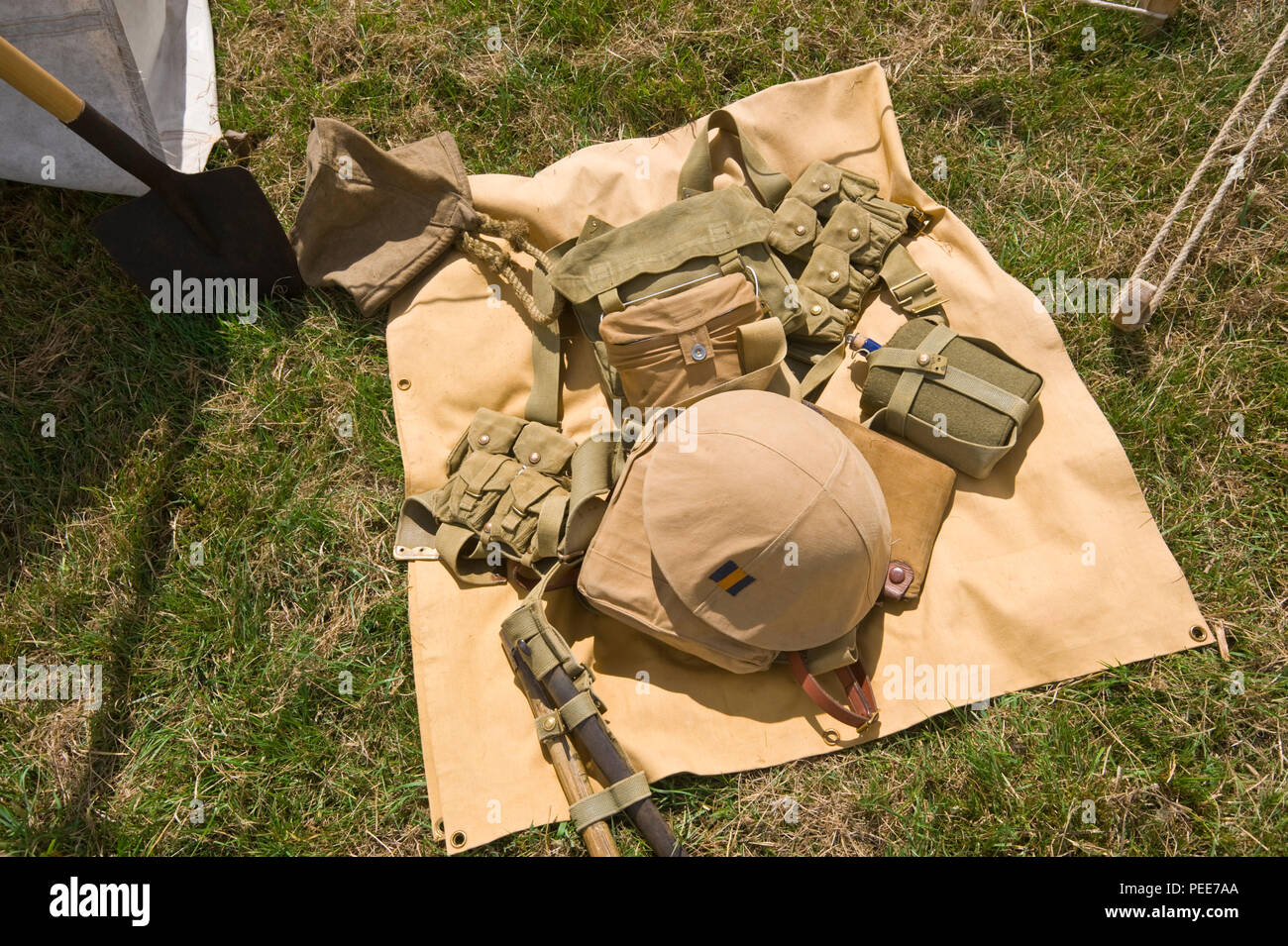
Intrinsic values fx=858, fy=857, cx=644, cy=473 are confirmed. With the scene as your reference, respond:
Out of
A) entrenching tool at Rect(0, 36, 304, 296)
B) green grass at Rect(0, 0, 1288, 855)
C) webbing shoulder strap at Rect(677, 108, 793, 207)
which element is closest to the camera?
green grass at Rect(0, 0, 1288, 855)

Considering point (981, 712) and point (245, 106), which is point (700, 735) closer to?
point (981, 712)

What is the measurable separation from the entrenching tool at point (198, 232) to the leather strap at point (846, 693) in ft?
9.46

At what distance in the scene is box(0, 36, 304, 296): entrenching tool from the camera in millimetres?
3773

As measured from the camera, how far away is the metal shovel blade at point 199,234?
3.81m

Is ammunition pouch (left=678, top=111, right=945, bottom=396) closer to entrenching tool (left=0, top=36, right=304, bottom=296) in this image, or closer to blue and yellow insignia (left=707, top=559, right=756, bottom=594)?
blue and yellow insignia (left=707, top=559, right=756, bottom=594)

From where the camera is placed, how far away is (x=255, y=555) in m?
3.67

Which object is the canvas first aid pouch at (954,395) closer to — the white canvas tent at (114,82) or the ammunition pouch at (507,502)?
the ammunition pouch at (507,502)

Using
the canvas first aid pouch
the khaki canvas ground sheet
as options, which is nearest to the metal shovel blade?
the khaki canvas ground sheet

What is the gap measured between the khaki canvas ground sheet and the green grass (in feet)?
0.46

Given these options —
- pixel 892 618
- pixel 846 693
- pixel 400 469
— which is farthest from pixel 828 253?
pixel 400 469

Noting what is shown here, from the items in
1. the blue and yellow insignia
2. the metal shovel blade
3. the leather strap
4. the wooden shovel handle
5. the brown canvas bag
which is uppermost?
the wooden shovel handle

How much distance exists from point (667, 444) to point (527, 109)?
2.28m

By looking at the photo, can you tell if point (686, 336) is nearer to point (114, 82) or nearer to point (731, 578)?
point (731, 578)
